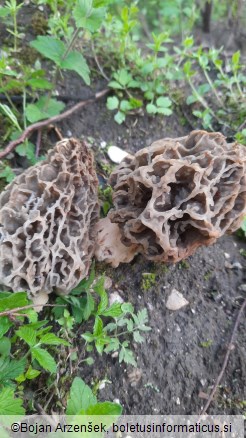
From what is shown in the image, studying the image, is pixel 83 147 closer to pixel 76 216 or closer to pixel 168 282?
pixel 76 216

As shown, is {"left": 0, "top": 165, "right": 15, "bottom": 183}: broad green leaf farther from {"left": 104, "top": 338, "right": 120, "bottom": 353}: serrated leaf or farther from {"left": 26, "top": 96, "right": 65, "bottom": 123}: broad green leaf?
{"left": 104, "top": 338, "right": 120, "bottom": 353}: serrated leaf

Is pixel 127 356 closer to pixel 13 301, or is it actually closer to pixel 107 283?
pixel 107 283

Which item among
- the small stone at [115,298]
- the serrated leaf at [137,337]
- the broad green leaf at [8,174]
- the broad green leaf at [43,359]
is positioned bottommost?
the serrated leaf at [137,337]

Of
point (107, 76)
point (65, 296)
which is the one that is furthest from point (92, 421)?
point (107, 76)

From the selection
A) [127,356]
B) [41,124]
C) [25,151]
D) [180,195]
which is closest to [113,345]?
[127,356]

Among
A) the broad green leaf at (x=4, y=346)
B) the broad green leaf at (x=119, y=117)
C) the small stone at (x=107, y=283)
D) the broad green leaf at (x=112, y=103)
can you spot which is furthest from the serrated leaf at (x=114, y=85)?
the broad green leaf at (x=4, y=346)

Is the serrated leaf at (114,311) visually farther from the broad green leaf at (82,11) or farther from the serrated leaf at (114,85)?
the serrated leaf at (114,85)
